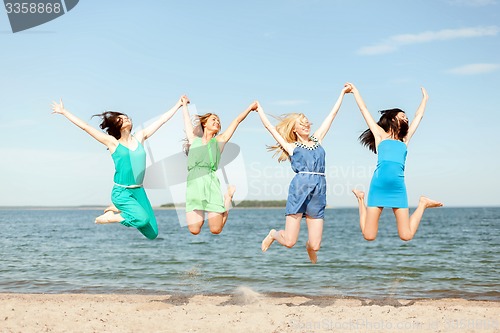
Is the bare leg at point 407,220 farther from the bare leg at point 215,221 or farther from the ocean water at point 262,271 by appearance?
the ocean water at point 262,271

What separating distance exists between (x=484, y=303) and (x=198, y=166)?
8.01 metres

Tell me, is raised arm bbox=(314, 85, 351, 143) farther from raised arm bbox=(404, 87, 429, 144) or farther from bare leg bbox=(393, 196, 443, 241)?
bare leg bbox=(393, 196, 443, 241)

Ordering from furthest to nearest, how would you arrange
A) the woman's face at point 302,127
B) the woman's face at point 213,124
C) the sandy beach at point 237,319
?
1. the sandy beach at point 237,319
2. the woman's face at point 213,124
3. the woman's face at point 302,127

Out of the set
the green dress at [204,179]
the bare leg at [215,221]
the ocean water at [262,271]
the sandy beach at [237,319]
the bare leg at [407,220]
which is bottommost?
the ocean water at [262,271]

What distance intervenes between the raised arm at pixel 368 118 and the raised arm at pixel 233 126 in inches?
56.7

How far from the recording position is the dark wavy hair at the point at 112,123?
8117 mm

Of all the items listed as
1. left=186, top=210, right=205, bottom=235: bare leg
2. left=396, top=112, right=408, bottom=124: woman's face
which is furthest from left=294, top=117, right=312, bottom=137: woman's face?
left=186, top=210, right=205, bottom=235: bare leg

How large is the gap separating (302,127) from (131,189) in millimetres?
2629

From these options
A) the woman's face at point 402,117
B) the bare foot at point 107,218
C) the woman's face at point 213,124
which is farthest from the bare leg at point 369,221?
the bare foot at point 107,218

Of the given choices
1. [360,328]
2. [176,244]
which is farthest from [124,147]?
[176,244]

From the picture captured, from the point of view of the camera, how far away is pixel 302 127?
805 centimetres

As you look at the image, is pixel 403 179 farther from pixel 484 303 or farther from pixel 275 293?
pixel 275 293

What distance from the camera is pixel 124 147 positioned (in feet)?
26.2

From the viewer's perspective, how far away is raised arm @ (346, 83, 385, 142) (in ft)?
25.8
